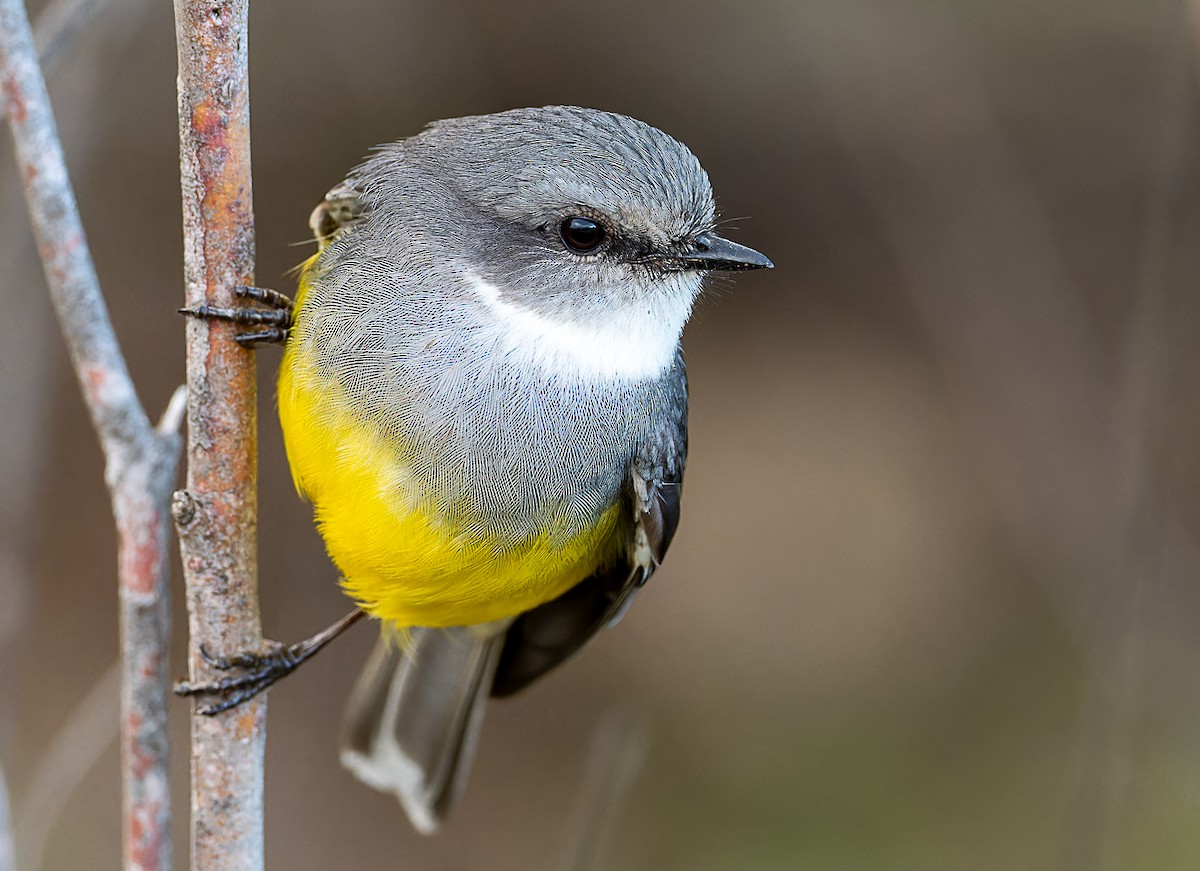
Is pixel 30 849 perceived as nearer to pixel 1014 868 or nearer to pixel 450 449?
pixel 450 449

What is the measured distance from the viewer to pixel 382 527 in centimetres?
313

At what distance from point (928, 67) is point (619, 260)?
3.64 metres

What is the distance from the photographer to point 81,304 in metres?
2.36

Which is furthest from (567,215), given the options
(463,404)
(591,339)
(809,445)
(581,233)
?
(809,445)

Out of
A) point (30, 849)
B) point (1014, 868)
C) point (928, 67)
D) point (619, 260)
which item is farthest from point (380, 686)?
point (928, 67)

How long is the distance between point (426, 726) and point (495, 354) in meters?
1.84

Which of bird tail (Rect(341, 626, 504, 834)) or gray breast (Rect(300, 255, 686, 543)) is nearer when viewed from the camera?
gray breast (Rect(300, 255, 686, 543))

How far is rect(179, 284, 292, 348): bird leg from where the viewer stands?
109 inches

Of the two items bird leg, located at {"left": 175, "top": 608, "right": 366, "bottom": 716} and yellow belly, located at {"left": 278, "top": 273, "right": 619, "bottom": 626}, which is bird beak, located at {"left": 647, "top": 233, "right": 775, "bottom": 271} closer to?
yellow belly, located at {"left": 278, "top": 273, "right": 619, "bottom": 626}

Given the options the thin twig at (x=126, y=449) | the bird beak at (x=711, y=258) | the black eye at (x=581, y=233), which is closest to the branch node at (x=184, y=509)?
the thin twig at (x=126, y=449)

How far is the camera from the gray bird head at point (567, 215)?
3201 millimetres

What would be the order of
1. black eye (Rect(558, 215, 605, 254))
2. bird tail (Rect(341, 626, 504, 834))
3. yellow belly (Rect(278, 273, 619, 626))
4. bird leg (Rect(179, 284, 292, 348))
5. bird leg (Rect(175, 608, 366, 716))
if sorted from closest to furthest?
bird leg (Rect(179, 284, 292, 348)) → bird leg (Rect(175, 608, 366, 716)) → yellow belly (Rect(278, 273, 619, 626)) → black eye (Rect(558, 215, 605, 254)) → bird tail (Rect(341, 626, 504, 834))

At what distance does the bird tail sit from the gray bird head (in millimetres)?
1652

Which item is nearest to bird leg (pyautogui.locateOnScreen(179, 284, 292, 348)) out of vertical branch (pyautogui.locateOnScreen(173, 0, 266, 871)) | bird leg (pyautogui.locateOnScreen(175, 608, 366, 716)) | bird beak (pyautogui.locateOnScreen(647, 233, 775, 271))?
vertical branch (pyautogui.locateOnScreen(173, 0, 266, 871))
